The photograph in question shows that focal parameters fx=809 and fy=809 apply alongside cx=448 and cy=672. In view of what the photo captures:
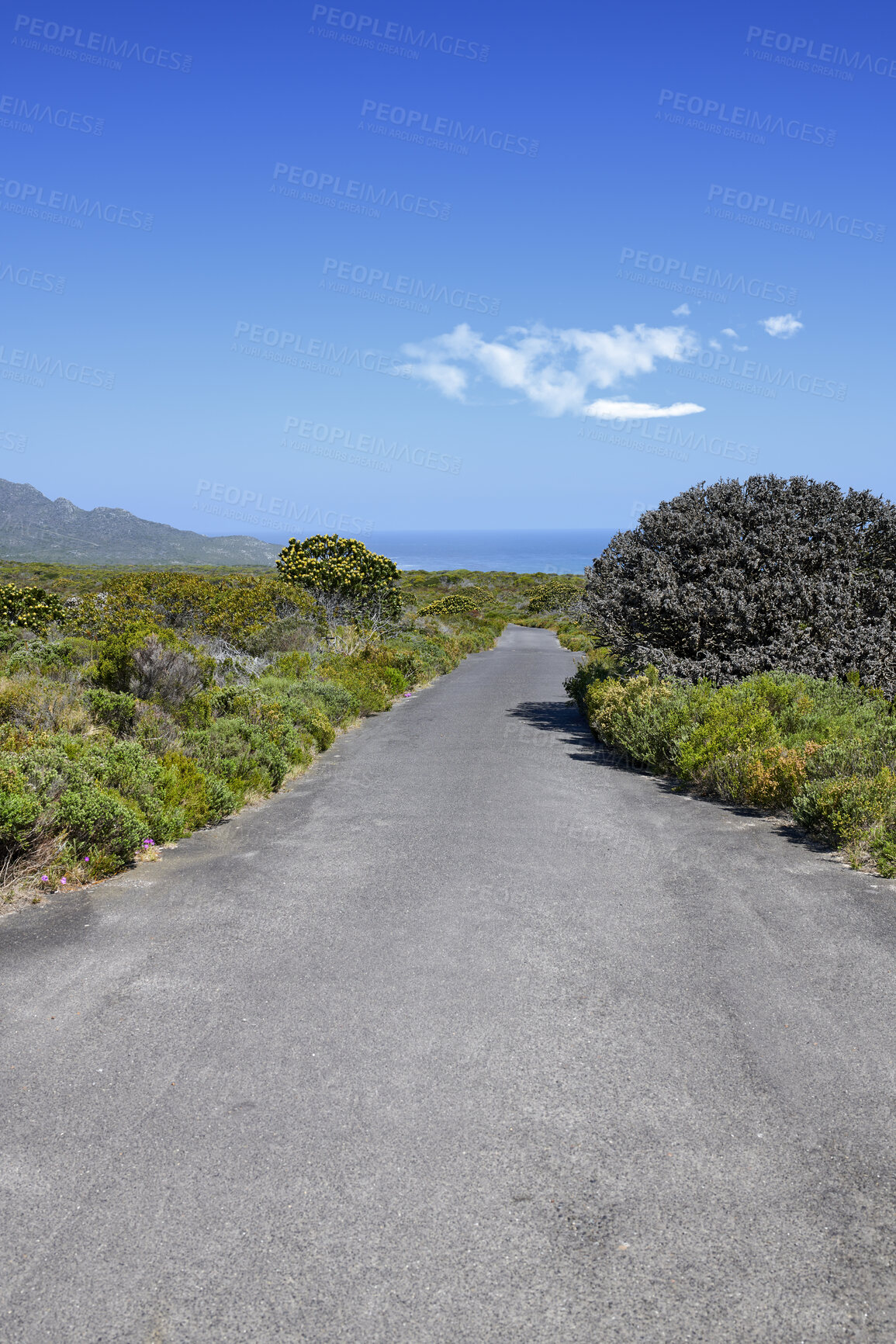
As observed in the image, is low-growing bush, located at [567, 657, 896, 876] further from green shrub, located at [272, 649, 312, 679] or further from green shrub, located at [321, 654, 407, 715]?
green shrub, located at [272, 649, 312, 679]

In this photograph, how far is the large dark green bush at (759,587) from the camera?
13.2 meters

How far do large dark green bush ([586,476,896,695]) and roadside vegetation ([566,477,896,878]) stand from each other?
0.07 ft

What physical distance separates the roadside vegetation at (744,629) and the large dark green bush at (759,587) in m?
0.02

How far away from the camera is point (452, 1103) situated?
391 cm

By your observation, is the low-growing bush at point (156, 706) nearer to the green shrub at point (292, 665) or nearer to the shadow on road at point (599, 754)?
the green shrub at point (292, 665)

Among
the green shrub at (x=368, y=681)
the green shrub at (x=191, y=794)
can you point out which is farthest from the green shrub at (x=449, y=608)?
the green shrub at (x=191, y=794)

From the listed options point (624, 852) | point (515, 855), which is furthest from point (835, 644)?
point (515, 855)

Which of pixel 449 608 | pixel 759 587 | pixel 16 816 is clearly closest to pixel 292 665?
pixel 759 587

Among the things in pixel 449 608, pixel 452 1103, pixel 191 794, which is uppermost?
pixel 449 608

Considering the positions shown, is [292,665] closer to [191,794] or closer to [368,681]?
[368,681]

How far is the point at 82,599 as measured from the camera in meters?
18.8

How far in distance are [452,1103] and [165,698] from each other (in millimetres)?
8702

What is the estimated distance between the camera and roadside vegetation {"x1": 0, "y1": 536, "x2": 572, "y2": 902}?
23.4 feet

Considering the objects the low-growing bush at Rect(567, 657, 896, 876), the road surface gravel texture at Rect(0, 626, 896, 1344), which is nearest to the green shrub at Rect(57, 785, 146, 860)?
the road surface gravel texture at Rect(0, 626, 896, 1344)
